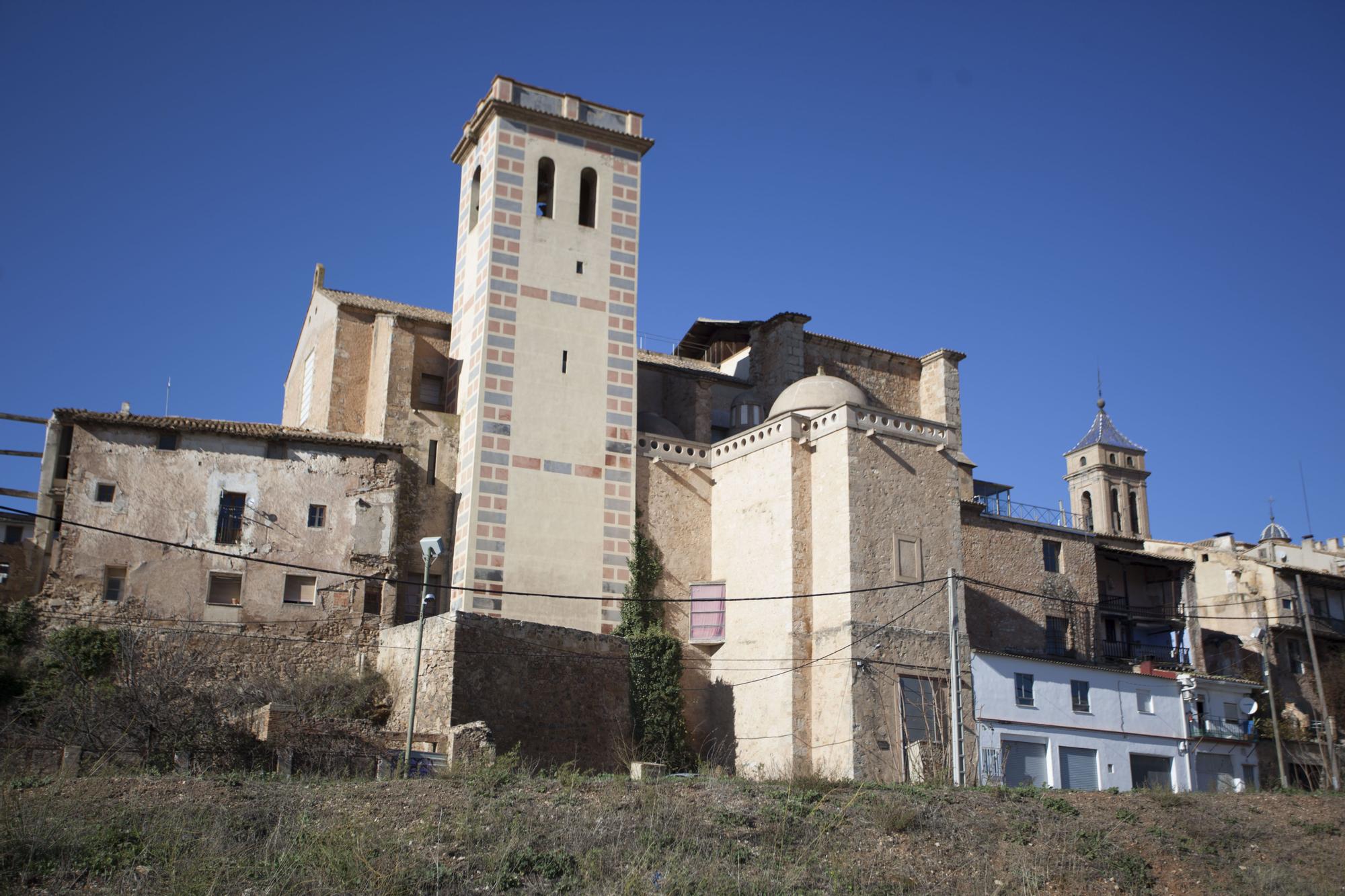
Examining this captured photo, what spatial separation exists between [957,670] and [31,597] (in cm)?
2134

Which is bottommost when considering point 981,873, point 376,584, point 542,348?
point 981,873

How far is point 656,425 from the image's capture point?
1556 inches

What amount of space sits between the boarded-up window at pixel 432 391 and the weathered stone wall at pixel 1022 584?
16.1 m

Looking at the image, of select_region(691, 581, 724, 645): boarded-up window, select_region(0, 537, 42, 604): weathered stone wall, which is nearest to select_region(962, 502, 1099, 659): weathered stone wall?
select_region(691, 581, 724, 645): boarded-up window

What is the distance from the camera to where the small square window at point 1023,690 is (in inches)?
1356

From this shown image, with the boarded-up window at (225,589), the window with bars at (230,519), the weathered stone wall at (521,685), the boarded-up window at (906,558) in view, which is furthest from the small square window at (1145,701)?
the window with bars at (230,519)

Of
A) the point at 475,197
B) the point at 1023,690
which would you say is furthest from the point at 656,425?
the point at 1023,690

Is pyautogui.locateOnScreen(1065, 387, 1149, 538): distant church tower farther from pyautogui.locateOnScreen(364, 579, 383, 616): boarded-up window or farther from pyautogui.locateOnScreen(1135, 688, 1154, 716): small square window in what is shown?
pyautogui.locateOnScreen(364, 579, 383, 616): boarded-up window

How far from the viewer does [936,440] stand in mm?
36094

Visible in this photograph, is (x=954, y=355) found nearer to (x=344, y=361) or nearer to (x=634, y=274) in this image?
(x=634, y=274)

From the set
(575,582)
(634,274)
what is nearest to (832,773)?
(575,582)

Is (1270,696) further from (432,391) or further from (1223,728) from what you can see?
(432,391)

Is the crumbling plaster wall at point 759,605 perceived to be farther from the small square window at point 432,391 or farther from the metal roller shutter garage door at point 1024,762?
the small square window at point 432,391

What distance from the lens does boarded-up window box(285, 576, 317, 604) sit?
32844 mm
